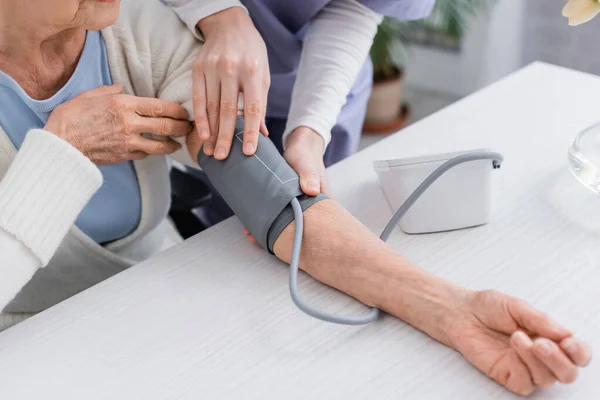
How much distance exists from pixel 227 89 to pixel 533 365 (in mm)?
527

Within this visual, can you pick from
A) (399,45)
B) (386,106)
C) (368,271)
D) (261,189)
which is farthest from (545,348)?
(399,45)

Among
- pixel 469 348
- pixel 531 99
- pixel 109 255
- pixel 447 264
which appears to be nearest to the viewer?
pixel 469 348

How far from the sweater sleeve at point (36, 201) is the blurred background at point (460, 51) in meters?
1.76

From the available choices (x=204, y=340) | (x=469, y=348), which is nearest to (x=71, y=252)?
(x=204, y=340)

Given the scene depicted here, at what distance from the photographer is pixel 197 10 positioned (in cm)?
105

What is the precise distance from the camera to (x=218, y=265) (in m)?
0.90

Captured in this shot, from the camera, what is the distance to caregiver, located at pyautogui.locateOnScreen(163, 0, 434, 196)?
96 cm

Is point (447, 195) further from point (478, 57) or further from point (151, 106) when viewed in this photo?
point (478, 57)

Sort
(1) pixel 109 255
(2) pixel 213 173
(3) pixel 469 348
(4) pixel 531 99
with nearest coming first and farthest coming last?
(3) pixel 469 348, (2) pixel 213 173, (1) pixel 109 255, (4) pixel 531 99

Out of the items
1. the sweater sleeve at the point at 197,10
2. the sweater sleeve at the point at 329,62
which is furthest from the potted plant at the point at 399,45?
the sweater sleeve at the point at 197,10

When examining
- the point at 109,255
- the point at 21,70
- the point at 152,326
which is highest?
the point at 21,70

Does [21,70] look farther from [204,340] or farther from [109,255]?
[204,340]

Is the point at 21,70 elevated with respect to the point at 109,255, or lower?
elevated

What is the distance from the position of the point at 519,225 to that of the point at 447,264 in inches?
4.9
